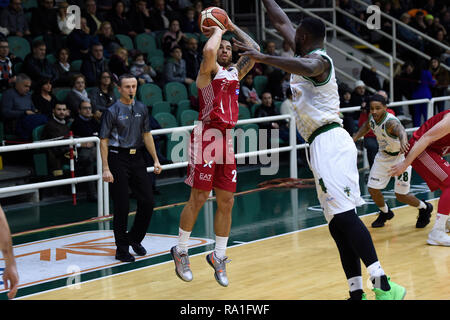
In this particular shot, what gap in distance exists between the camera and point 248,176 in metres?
13.5

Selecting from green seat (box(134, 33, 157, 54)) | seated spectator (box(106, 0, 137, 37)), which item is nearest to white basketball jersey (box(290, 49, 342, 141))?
green seat (box(134, 33, 157, 54))

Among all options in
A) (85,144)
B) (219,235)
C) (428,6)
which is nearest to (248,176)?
(85,144)

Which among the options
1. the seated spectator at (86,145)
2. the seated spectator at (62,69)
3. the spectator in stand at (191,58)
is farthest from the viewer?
the spectator in stand at (191,58)

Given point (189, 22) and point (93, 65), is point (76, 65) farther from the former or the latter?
point (189, 22)

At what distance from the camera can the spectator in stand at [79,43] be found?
13.3 metres

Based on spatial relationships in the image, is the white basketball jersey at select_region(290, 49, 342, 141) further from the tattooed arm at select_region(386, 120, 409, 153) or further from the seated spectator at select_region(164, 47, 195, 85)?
the seated spectator at select_region(164, 47, 195, 85)

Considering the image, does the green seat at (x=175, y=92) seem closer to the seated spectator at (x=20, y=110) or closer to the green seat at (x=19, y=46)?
the green seat at (x=19, y=46)

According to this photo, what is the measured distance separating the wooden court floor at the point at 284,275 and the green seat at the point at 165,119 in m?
4.63

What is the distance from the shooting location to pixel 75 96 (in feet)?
39.0

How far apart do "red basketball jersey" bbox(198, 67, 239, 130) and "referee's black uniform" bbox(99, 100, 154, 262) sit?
1492mm

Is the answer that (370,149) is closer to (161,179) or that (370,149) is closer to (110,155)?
(161,179)

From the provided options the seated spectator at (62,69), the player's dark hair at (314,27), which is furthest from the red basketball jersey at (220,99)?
the seated spectator at (62,69)

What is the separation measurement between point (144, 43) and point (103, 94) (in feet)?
10.4

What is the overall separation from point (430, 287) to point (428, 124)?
248cm
